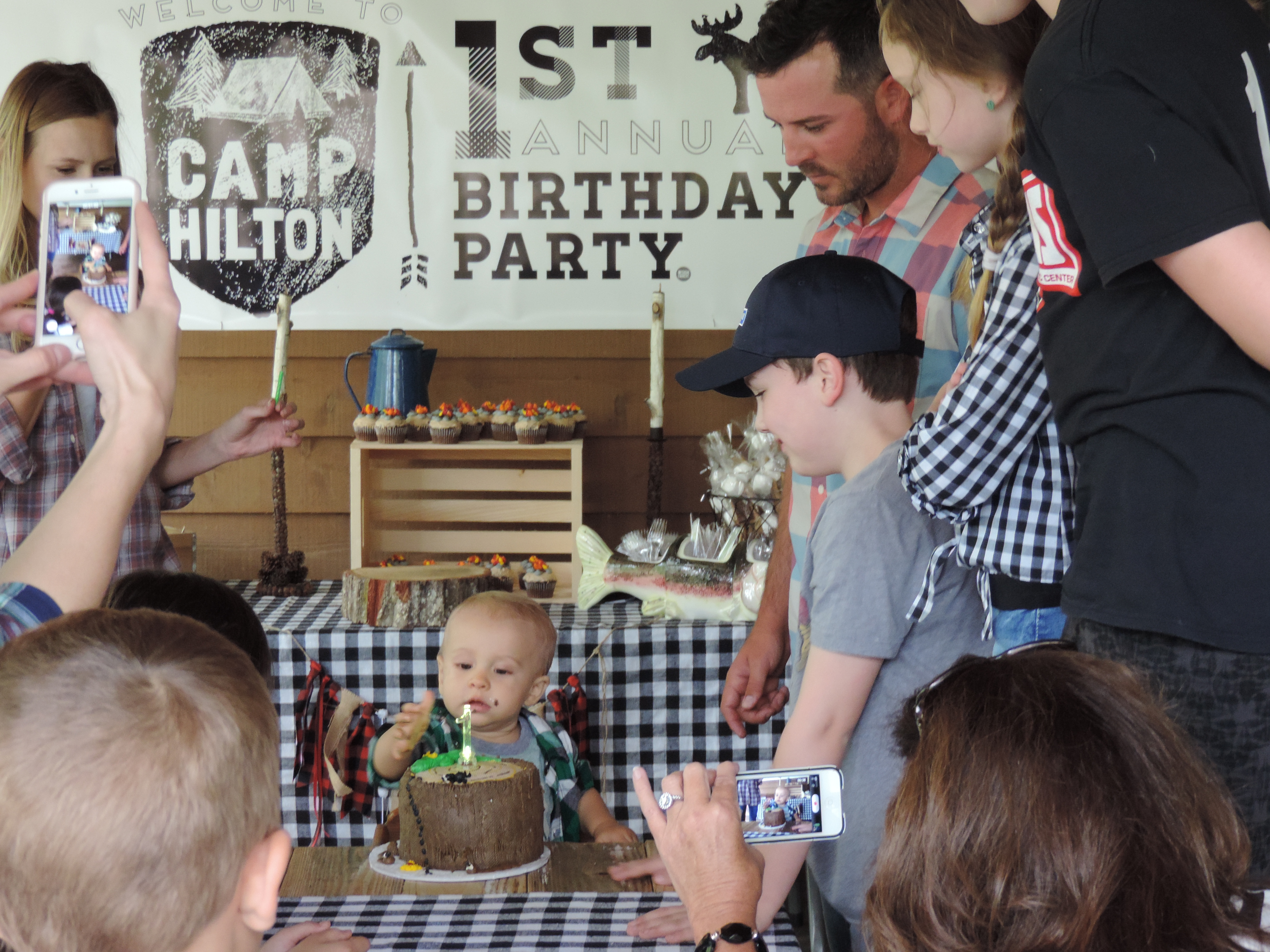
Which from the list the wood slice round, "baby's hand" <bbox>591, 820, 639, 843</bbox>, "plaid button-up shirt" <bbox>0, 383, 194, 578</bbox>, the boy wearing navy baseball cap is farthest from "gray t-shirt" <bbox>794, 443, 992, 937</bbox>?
the wood slice round

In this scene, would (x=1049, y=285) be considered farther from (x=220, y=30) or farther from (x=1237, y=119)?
(x=220, y=30)

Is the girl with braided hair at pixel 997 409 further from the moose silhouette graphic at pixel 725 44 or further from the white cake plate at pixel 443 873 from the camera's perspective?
the moose silhouette graphic at pixel 725 44

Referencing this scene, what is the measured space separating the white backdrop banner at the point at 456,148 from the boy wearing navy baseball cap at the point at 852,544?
5.49 feet

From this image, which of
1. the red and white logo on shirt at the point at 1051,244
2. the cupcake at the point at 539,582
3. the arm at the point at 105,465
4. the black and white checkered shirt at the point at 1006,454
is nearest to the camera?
the arm at the point at 105,465

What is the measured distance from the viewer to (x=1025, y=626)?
1.15 m

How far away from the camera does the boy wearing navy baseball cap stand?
129cm

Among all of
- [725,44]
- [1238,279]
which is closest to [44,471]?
[1238,279]

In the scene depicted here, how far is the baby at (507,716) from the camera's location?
1.91 meters

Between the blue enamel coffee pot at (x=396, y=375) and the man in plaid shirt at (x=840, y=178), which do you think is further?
the blue enamel coffee pot at (x=396, y=375)

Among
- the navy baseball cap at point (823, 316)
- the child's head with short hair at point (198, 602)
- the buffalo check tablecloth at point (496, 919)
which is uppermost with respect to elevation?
the navy baseball cap at point (823, 316)

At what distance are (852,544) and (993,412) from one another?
0.25 m

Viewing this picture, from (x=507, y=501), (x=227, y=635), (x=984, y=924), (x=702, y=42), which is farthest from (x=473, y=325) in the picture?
(x=984, y=924)

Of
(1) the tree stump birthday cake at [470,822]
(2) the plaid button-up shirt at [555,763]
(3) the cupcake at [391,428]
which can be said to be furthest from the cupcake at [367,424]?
(1) the tree stump birthday cake at [470,822]

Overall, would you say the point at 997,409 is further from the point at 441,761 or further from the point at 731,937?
the point at 441,761
